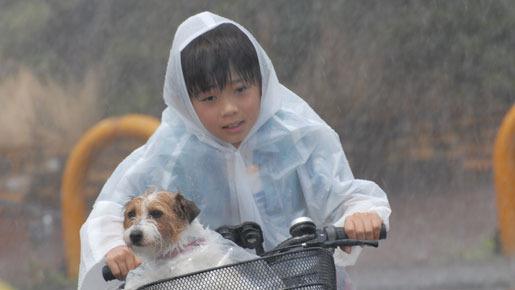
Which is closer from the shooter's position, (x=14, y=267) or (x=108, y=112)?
(x=14, y=267)

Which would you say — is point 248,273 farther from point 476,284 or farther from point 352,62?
point 352,62

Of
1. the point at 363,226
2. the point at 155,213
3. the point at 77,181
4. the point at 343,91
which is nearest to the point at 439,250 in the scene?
the point at 343,91

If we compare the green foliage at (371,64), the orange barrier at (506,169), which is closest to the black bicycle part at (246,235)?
the orange barrier at (506,169)

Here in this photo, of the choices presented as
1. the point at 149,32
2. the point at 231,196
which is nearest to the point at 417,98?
the point at 149,32

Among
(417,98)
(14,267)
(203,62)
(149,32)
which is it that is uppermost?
(203,62)

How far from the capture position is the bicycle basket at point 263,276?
2969 millimetres

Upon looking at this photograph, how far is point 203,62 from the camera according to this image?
11.8 feet

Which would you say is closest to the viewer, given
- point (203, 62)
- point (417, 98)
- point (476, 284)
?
point (203, 62)

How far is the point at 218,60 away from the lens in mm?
3588

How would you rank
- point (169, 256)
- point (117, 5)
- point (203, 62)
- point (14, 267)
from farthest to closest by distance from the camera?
1. point (117, 5)
2. point (14, 267)
3. point (203, 62)
4. point (169, 256)

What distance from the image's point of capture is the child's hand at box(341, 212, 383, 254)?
3332mm

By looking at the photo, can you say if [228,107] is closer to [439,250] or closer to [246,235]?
[246,235]

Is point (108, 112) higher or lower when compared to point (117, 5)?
lower

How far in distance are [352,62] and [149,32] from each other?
6.48ft
